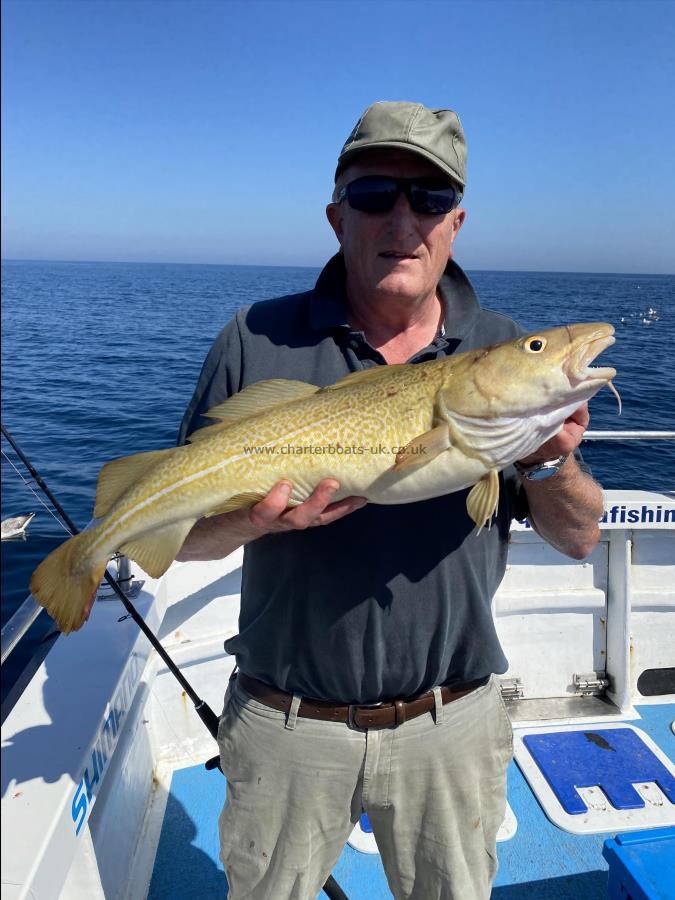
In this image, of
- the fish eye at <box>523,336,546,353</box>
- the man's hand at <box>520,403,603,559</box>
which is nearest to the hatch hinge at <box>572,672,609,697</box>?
the man's hand at <box>520,403,603,559</box>

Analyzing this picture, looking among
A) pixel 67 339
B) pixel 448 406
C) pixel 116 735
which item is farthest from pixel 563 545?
pixel 67 339

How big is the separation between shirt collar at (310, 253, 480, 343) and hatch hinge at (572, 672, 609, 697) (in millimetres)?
3621

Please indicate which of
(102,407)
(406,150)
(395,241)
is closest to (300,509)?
(395,241)

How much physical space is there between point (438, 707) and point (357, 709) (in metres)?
0.33

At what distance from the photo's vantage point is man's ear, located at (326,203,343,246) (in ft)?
9.53

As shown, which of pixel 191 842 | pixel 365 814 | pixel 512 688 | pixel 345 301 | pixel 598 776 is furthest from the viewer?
pixel 512 688

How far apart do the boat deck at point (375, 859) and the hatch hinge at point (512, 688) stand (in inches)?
32.2

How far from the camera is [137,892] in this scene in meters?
3.43

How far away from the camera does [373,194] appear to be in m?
2.66

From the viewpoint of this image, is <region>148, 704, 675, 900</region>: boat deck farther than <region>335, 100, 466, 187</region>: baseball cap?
Yes

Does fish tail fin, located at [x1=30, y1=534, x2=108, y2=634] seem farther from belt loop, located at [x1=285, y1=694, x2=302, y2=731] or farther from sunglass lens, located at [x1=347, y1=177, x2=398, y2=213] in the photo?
sunglass lens, located at [x1=347, y1=177, x2=398, y2=213]

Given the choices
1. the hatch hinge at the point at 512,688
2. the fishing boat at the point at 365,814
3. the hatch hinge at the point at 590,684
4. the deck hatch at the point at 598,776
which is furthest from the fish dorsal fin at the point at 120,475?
the hatch hinge at the point at 590,684

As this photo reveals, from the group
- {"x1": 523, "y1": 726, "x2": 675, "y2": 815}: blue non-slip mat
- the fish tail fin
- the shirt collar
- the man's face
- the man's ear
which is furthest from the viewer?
{"x1": 523, "y1": 726, "x2": 675, "y2": 815}: blue non-slip mat

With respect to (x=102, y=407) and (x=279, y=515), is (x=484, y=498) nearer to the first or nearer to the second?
(x=279, y=515)
